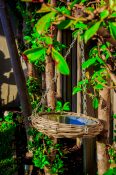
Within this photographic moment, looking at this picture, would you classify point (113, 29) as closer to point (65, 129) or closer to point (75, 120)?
point (65, 129)

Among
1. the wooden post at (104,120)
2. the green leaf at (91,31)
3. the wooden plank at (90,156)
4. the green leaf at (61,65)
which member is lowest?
the wooden plank at (90,156)

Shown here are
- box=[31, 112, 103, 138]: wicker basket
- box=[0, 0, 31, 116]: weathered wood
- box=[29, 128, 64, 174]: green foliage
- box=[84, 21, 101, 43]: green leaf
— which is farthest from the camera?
box=[0, 0, 31, 116]: weathered wood

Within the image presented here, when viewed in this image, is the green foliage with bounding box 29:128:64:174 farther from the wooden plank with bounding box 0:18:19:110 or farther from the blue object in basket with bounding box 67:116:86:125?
the wooden plank with bounding box 0:18:19:110

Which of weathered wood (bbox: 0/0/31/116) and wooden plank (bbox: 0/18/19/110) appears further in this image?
wooden plank (bbox: 0/18/19/110)

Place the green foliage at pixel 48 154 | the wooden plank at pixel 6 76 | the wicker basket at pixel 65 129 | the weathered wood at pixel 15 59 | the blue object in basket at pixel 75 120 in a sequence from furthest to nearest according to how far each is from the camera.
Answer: the wooden plank at pixel 6 76, the weathered wood at pixel 15 59, the green foliage at pixel 48 154, the blue object in basket at pixel 75 120, the wicker basket at pixel 65 129

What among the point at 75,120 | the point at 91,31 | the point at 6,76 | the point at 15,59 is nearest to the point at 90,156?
the point at 75,120

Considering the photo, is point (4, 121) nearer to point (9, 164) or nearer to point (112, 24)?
point (9, 164)

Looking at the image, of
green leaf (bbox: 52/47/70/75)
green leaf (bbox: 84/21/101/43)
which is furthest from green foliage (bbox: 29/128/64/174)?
green leaf (bbox: 84/21/101/43)

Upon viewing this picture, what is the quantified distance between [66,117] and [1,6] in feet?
8.00

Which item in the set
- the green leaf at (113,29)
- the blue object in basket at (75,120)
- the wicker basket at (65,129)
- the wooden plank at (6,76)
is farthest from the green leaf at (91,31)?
the wooden plank at (6,76)

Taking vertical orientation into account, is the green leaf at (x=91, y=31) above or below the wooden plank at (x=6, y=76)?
above

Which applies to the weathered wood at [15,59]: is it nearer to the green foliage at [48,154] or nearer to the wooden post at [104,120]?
the green foliage at [48,154]

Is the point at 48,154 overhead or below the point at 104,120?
below

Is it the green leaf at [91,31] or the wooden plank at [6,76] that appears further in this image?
the wooden plank at [6,76]
